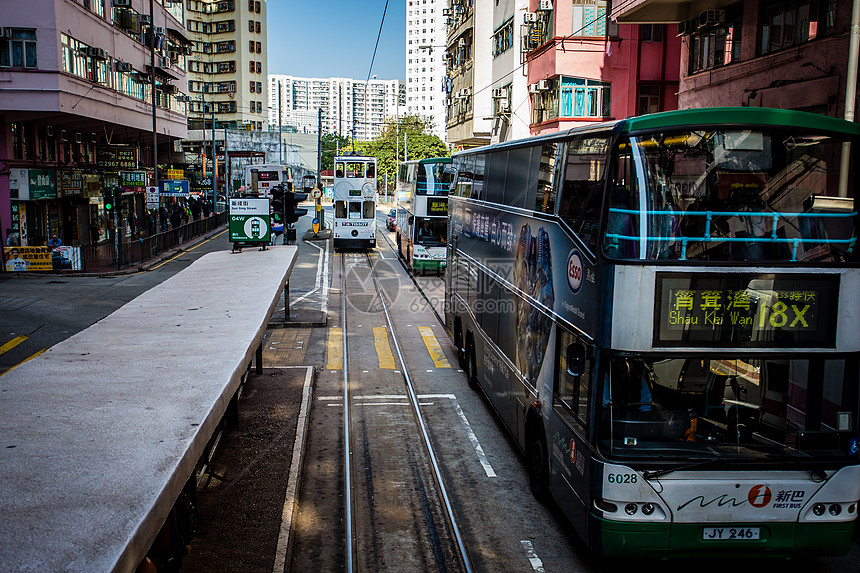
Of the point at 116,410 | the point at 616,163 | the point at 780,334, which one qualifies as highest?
the point at 616,163

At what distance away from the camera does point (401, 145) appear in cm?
9250

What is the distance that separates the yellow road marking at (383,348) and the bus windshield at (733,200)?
9.94 metres

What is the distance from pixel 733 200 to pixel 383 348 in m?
11.9

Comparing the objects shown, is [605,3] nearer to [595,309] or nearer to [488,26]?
[488,26]

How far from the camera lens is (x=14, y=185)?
27.5m

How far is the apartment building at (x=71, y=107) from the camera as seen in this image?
87.4 ft

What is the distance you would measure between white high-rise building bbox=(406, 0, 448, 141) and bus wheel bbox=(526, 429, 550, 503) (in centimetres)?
14205

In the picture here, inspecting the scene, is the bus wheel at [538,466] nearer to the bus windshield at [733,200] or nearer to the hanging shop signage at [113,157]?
the bus windshield at [733,200]

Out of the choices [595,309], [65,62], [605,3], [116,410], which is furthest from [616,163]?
[65,62]

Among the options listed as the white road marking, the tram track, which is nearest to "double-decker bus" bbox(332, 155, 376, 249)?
the tram track

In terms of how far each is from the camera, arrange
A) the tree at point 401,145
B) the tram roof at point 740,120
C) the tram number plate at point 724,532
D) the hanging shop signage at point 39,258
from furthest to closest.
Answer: the tree at point 401,145
the hanging shop signage at point 39,258
the tram number plate at point 724,532
the tram roof at point 740,120

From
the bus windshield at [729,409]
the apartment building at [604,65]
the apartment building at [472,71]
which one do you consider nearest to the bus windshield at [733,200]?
the bus windshield at [729,409]

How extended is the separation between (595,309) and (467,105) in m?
34.3

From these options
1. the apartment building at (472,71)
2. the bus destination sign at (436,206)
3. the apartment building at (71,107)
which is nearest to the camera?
the apartment building at (71,107)
